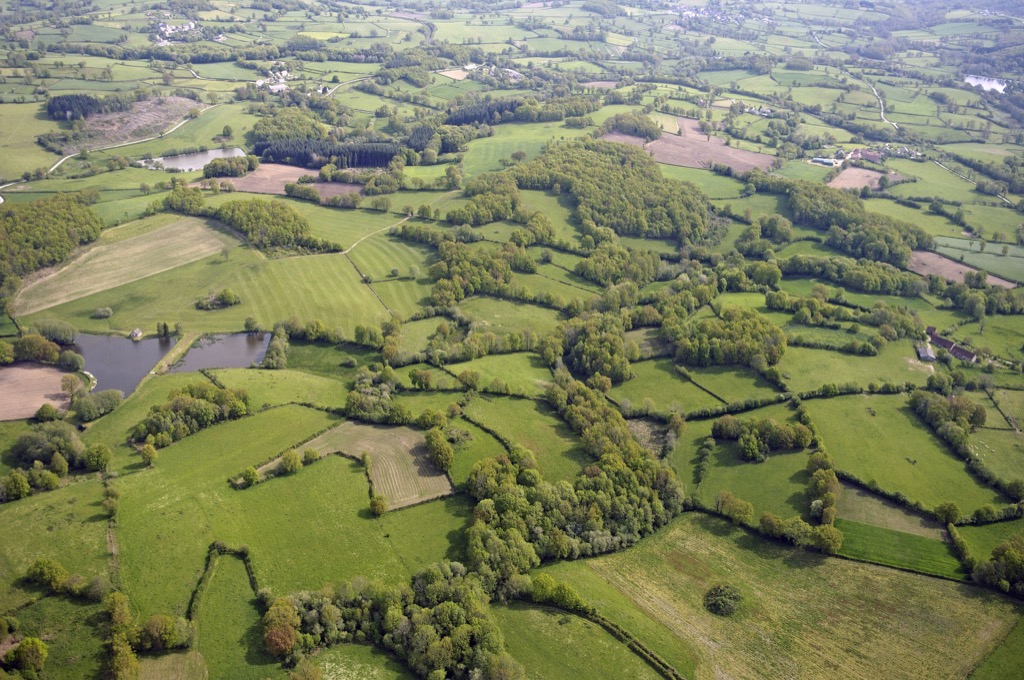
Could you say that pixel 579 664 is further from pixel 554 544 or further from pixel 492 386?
pixel 492 386

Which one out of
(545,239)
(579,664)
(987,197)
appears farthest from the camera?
(987,197)

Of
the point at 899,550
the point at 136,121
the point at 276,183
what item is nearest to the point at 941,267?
the point at 899,550

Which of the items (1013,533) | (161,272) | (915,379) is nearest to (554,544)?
(1013,533)

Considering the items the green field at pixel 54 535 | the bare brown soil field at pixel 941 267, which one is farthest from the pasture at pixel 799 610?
the bare brown soil field at pixel 941 267

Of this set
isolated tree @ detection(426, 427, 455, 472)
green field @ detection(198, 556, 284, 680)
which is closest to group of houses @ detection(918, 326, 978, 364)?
isolated tree @ detection(426, 427, 455, 472)

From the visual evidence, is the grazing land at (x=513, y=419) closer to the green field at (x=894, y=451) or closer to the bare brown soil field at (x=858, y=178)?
the green field at (x=894, y=451)

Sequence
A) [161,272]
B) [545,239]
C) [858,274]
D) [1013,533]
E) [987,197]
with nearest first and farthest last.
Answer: [1013,533] < [161,272] < [858,274] < [545,239] < [987,197]
